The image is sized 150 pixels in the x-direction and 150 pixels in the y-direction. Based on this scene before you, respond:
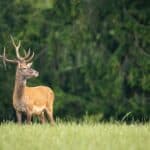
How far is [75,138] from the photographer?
1114 centimetres

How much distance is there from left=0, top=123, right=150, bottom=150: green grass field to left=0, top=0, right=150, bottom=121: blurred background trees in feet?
37.3

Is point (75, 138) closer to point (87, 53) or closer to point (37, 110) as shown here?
point (37, 110)

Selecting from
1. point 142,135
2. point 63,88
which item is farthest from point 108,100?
point 142,135

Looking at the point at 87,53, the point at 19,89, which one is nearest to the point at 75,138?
the point at 19,89

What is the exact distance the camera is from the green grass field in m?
10.2

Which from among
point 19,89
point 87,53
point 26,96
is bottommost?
point 26,96

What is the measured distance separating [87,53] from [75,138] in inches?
539

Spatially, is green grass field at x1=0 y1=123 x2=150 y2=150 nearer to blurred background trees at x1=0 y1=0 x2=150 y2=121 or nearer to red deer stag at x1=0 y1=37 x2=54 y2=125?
red deer stag at x1=0 y1=37 x2=54 y2=125

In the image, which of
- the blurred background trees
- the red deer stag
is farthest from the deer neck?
the blurred background trees

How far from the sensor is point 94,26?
24.6 meters

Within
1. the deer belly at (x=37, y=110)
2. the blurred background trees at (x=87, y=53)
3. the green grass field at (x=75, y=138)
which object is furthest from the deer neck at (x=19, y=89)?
the blurred background trees at (x=87, y=53)

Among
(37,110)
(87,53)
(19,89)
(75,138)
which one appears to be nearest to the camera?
(75,138)

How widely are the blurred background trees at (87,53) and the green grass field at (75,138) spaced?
448 inches

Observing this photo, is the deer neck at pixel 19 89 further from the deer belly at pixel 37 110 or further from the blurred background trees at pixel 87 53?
the blurred background trees at pixel 87 53
